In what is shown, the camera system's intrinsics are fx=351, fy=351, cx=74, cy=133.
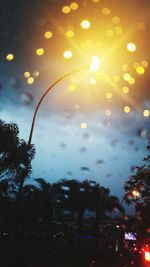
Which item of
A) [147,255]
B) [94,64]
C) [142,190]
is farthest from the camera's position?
[142,190]

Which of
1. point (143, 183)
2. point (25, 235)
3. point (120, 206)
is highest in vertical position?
point (120, 206)

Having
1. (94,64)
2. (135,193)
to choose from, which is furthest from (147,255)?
(135,193)

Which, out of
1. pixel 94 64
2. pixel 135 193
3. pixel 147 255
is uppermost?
pixel 94 64

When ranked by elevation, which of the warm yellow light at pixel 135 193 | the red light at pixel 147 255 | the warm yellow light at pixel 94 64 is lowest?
the red light at pixel 147 255

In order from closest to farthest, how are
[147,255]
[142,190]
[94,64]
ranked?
1. [147,255]
2. [94,64]
3. [142,190]

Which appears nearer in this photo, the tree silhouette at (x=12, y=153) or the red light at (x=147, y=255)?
the red light at (x=147, y=255)

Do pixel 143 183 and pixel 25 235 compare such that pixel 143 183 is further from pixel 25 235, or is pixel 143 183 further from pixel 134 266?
pixel 25 235

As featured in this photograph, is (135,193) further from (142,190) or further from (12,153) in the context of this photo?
(12,153)

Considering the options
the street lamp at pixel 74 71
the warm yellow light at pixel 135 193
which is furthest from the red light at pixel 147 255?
the warm yellow light at pixel 135 193

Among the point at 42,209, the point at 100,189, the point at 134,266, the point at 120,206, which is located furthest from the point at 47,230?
the point at 134,266

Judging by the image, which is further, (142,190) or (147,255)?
(142,190)

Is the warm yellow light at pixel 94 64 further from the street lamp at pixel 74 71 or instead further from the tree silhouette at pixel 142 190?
the tree silhouette at pixel 142 190
